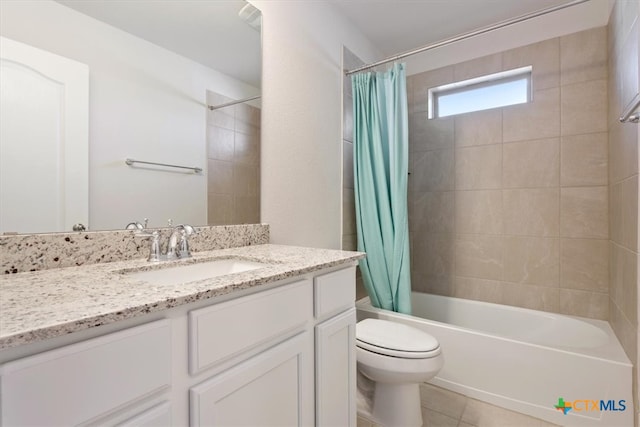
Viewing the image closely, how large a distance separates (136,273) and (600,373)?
6.61 ft

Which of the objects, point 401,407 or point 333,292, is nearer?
point 333,292

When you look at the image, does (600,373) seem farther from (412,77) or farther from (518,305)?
(412,77)

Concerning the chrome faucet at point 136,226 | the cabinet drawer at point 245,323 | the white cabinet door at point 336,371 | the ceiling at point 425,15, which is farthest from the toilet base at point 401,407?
the ceiling at point 425,15

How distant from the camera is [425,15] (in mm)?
2189

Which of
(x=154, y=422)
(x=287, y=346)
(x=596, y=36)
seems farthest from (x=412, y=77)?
(x=154, y=422)

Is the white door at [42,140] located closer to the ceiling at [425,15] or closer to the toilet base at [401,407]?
the toilet base at [401,407]

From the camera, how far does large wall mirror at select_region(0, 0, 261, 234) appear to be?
0.89m

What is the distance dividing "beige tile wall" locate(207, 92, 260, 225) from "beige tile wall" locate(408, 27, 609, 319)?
5.32 ft

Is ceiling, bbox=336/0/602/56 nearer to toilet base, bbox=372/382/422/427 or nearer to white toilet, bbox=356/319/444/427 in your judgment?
white toilet, bbox=356/319/444/427

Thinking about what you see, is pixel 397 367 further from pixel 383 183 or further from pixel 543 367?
pixel 383 183

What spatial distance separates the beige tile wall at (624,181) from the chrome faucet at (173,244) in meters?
1.86

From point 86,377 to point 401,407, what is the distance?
1426 mm

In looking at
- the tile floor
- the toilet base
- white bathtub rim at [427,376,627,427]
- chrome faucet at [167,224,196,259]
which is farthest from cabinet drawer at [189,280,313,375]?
white bathtub rim at [427,376,627,427]

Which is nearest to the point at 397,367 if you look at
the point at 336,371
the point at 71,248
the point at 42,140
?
the point at 336,371
